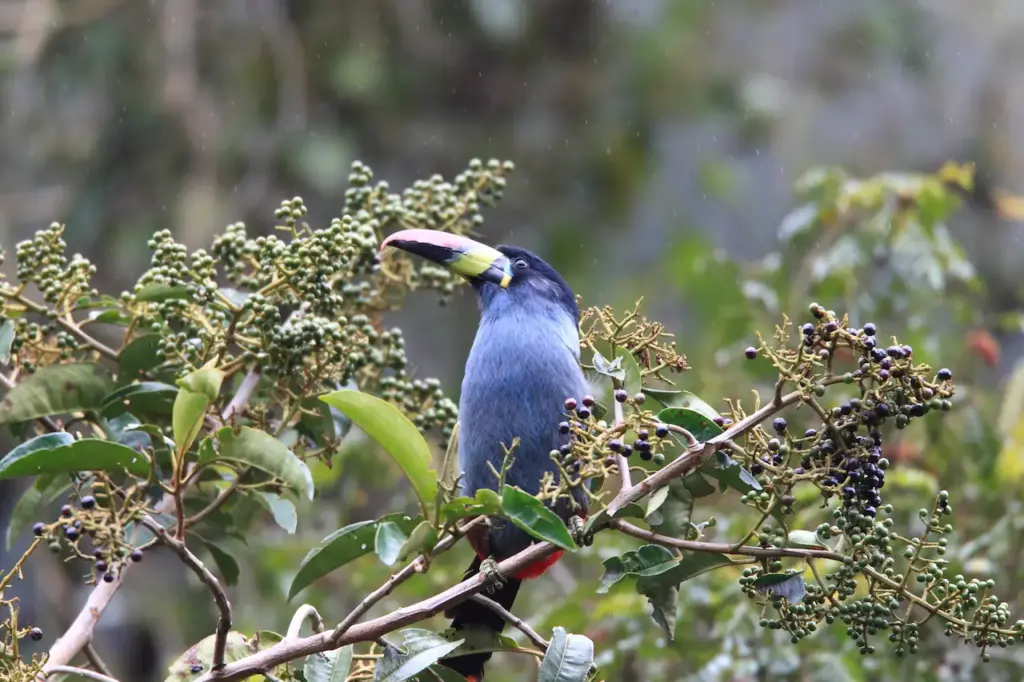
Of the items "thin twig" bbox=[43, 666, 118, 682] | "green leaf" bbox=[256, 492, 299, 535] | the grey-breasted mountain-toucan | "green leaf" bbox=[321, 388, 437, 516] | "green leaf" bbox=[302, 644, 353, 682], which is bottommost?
"thin twig" bbox=[43, 666, 118, 682]

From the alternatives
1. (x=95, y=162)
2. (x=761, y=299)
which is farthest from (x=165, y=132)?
(x=761, y=299)

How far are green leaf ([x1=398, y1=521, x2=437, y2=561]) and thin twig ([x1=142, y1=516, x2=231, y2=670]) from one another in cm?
24

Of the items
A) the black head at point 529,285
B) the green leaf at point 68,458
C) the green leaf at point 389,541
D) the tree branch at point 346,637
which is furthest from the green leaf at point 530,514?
the black head at point 529,285

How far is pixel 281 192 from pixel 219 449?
16.4 ft

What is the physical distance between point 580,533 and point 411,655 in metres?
0.30

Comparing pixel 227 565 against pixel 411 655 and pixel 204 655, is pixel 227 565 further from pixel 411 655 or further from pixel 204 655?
pixel 411 655

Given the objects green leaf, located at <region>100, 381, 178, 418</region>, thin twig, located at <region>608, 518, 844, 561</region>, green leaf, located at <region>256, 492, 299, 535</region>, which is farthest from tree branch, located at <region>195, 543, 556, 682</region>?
green leaf, located at <region>100, 381, 178, 418</region>

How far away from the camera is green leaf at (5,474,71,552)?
7.59ft

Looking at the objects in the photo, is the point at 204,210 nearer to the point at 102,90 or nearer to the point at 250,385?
the point at 102,90

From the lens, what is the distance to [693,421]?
1.87 meters

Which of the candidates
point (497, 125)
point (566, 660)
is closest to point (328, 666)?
point (566, 660)

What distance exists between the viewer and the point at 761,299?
3.88 metres

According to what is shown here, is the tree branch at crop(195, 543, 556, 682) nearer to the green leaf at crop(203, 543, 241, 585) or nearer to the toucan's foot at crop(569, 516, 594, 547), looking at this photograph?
the toucan's foot at crop(569, 516, 594, 547)

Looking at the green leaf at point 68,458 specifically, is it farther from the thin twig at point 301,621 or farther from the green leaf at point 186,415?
the thin twig at point 301,621
